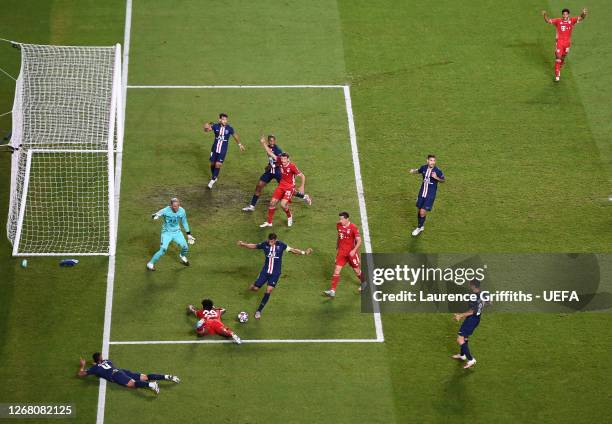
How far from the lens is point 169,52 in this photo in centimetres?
3269

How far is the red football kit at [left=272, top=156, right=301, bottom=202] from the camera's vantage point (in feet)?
86.3

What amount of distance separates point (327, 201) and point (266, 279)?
A: 407cm

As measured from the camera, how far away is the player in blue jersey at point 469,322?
22.2m

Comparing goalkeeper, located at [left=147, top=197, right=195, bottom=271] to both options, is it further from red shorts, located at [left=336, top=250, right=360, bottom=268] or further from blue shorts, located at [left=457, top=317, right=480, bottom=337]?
blue shorts, located at [left=457, top=317, right=480, bottom=337]

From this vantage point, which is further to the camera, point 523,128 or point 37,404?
point 523,128

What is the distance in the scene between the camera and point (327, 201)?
2772cm

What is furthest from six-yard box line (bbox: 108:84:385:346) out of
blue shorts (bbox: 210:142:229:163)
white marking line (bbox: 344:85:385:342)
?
blue shorts (bbox: 210:142:229:163)

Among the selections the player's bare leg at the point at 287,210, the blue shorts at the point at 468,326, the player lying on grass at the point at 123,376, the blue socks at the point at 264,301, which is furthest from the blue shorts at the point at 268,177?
the blue shorts at the point at 468,326

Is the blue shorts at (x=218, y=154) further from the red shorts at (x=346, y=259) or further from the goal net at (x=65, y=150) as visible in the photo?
the red shorts at (x=346, y=259)

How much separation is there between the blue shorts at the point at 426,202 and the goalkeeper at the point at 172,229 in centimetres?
525

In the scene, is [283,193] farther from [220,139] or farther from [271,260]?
[271,260]

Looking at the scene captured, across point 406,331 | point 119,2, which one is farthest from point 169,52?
point 406,331

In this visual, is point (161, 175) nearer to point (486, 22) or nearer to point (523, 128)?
point (523, 128)

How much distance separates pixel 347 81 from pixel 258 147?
3.88 metres
